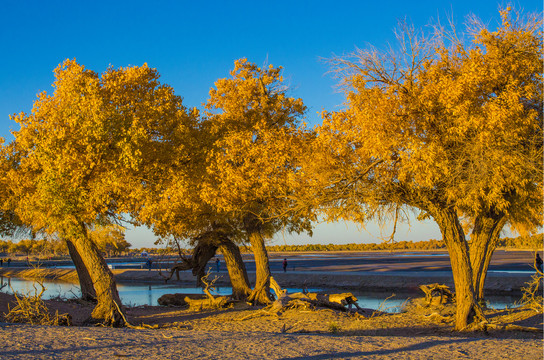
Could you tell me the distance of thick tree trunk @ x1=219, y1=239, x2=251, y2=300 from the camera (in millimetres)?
23391

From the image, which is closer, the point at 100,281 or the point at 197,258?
the point at 100,281

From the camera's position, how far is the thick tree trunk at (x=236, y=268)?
23.4 metres

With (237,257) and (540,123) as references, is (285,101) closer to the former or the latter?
(237,257)

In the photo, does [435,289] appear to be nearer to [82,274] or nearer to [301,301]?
[301,301]

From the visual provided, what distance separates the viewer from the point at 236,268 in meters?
23.6

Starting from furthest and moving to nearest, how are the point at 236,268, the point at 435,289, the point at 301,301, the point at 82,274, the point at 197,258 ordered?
1. the point at 82,274
2. the point at 197,258
3. the point at 236,268
4. the point at 435,289
5. the point at 301,301

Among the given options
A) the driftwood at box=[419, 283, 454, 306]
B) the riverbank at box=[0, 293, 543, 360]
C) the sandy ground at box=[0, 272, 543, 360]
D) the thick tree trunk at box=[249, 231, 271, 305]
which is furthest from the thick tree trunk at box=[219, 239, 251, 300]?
the riverbank at box=[0, 293, 543, 360]

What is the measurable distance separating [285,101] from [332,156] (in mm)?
7900

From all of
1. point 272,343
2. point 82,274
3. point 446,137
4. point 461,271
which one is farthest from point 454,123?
point 82,274

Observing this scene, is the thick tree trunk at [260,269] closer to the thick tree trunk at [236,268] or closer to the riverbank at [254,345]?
the thick tree trunk at [236,268]

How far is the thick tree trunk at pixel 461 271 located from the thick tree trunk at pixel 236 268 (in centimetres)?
1148

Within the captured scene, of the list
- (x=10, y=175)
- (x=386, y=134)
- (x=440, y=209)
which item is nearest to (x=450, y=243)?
(x=440, y=209)

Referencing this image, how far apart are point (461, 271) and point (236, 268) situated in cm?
1200

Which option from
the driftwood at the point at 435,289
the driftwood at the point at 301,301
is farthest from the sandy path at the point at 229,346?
the driftwood at the point at 435,289
